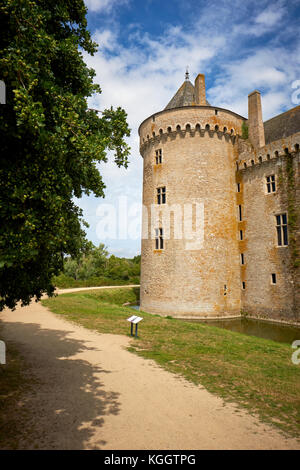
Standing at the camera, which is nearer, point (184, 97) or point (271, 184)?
point (271, 184)

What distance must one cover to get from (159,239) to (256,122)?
13.9m

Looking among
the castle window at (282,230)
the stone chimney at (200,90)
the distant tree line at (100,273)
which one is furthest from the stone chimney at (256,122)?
the distant tree line at (100,273)

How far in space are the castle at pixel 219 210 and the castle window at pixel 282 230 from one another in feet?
0.27

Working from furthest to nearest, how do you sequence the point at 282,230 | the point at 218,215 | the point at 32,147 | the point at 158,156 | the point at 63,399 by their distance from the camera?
1. the point at 158,156
2. the point at 218,215
3. the point at 282,230
4. the point at 63,399
5. the point at 32,147

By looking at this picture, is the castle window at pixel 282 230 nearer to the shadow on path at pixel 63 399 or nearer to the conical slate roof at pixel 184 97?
the conical slate roof at pixel 184 97

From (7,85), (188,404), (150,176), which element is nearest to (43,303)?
(150,176)

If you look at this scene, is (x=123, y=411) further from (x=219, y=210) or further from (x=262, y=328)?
(x=219, y=210)

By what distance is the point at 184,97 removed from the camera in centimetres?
2698

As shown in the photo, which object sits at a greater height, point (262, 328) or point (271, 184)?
point (271, 184)

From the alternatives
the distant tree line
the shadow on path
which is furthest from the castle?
the distant tree line

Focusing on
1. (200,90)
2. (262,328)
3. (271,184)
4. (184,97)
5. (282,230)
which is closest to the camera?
(262,328)

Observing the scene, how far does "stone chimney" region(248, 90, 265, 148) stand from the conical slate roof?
4503mm

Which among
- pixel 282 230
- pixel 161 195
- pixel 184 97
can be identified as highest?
pixel 184 97

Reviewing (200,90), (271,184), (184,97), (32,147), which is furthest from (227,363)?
(184,97)
